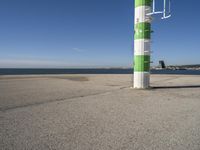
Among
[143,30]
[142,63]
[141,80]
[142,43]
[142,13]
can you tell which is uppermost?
[142,13]

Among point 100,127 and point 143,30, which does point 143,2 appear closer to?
point 143,30

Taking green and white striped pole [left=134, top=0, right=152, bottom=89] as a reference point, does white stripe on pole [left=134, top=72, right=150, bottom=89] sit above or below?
below

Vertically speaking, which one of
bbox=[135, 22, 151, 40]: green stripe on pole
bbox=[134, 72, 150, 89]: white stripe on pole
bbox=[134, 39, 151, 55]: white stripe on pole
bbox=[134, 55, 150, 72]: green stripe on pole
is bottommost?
bbox=[134, 72, 150, 89]: white stripe on pole

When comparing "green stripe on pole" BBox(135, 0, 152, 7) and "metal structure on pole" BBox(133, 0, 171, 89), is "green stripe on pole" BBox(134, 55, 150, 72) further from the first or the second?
"green stripe on pole" BBox(135, 0, 152, 7)

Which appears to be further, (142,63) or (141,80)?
(141,80)

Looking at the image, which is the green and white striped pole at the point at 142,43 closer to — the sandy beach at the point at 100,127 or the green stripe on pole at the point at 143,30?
the green stripe on pole at the point at 143,30

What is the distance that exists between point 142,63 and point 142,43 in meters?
1.40

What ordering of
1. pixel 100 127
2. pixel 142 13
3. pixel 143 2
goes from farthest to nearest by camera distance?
pixel 142 13 < pixel 143 2 < pixel 100 127

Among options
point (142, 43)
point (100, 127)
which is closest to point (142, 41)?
point (142, 43)

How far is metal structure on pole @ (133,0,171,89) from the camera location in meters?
15.5

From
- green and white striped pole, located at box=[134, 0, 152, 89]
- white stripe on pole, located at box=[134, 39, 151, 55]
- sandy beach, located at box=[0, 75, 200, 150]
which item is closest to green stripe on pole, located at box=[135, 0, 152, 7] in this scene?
green and white striped pole, located at box=[134, 0, 152, 89]

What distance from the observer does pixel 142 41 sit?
51.0 ft

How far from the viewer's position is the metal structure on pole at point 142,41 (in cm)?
1548

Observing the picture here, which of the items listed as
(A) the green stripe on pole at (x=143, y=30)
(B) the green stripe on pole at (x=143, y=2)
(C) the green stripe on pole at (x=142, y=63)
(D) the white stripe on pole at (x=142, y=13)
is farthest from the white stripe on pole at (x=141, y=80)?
(B) the green stripe on pole at (x=143, y=2)
